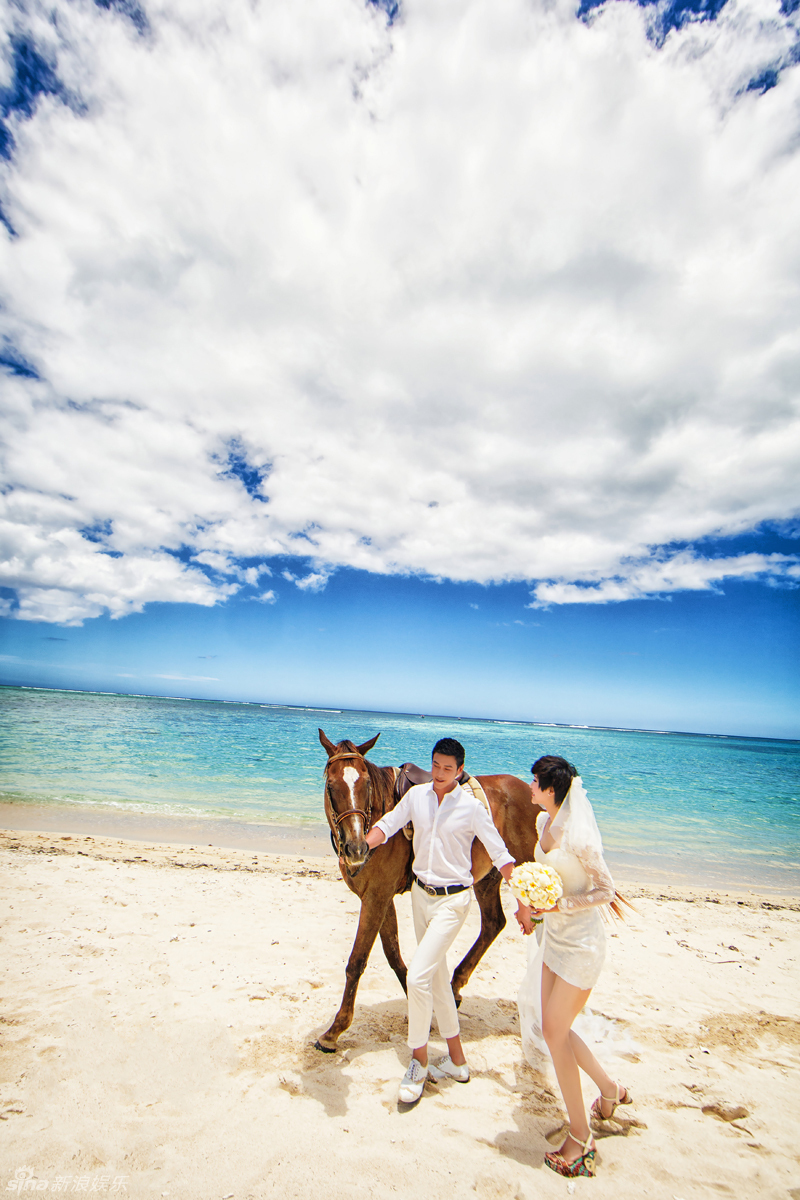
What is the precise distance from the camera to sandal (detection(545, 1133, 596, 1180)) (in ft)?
8.73

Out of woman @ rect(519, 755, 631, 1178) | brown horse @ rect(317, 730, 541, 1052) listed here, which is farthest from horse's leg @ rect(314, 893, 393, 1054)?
woman @ rect(519, 755, 631, 1178)

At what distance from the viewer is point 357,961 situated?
3717 mm

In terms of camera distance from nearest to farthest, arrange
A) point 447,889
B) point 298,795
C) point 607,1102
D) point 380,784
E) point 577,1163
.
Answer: point 577,1163 → point 607,1102 → point 447,889 → point 380,784 → point 298,795

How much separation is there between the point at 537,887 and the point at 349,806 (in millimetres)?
1344

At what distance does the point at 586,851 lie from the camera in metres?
2.85

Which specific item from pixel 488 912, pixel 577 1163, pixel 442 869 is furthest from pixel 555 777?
pixel 488 912

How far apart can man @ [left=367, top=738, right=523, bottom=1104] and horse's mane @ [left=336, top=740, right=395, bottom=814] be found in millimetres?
342

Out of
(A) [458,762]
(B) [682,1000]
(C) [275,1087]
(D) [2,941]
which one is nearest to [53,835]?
(D) [2,941]

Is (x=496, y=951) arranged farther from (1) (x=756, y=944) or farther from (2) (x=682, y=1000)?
(1) (x=756, y=944)

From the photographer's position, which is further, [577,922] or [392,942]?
[392,942]

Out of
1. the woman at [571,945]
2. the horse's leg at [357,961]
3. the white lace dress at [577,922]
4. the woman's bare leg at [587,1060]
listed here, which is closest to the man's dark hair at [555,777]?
the woman at [571,945]

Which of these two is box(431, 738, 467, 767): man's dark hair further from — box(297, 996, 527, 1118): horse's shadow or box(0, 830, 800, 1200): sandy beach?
box(297, 996, 527, 1118): horse's shadow

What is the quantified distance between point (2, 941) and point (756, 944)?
885cm

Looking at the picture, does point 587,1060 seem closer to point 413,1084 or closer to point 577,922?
point 577,922
